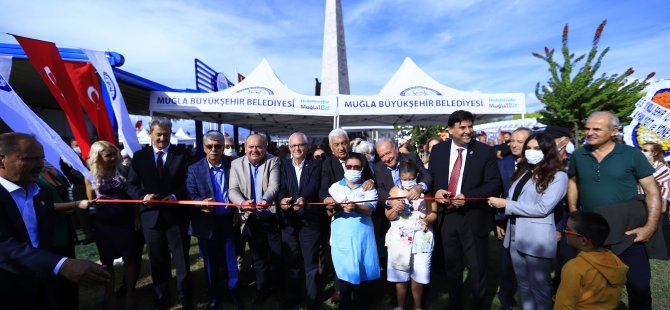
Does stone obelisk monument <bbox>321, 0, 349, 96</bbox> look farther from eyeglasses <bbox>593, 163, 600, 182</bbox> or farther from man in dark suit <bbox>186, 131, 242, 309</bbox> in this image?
eyeglasses <bbox>593, 163, 600, 182</bbox>

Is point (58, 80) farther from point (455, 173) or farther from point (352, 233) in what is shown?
point (455, 173)

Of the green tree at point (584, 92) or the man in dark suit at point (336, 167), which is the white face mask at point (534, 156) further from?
the green tree at point (584, 92)

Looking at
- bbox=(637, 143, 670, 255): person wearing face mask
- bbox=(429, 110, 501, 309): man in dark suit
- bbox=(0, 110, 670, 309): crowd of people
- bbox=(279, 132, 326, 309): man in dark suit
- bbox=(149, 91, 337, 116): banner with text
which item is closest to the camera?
bbox=(0, 110, 670, 309): crowd of people

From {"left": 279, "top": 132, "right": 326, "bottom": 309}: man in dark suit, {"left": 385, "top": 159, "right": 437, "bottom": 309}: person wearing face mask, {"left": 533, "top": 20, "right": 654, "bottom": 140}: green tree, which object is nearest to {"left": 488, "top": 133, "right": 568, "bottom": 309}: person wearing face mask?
{"left": 385, "top": 159, "right": 437, "bottom": 309}: person wearing face mask

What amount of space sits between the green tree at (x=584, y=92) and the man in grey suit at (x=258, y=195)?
522 inches

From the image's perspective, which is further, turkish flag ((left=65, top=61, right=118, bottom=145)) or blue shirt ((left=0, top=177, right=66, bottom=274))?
turkish flag ((left=65, top=61, right=118, bottom=145))

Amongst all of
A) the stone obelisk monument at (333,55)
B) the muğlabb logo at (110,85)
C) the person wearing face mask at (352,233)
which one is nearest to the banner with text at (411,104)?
the muğlabb logo at (110,85)

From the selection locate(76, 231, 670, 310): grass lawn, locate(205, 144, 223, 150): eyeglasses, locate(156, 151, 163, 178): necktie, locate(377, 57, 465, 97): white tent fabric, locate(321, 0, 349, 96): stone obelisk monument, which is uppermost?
locate(321, 0, 349, 96): stone obelisk monument

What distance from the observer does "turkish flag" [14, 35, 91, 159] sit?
12.7 feet

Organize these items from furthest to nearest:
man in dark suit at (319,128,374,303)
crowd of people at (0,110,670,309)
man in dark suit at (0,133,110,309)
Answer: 1. man in dark suit at (319,128,374,303)
2. crowd of people at (0,110,670,309)
3. man in dark suit at (0,133,110,309)

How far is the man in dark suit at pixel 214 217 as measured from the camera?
340cm

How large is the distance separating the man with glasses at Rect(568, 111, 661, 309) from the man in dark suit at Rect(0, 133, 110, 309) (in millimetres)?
3496

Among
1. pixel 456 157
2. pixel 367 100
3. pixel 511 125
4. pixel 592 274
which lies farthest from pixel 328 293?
pixel 511 125

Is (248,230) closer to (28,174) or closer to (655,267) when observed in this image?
(28,174)
